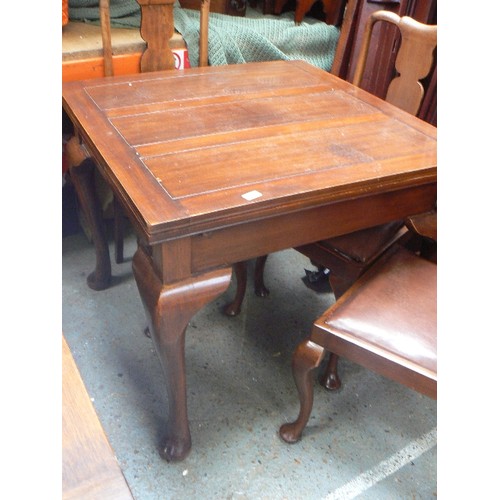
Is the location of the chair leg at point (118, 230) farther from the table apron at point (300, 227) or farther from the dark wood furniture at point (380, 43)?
the dark wood furniture at point (380, 43)

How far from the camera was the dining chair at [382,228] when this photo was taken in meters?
1.29

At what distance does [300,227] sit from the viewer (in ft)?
3.32

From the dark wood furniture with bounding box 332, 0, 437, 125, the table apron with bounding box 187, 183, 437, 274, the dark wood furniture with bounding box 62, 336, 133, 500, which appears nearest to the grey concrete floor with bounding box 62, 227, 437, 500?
the table apron with bounding box 187, 183, 437, 274

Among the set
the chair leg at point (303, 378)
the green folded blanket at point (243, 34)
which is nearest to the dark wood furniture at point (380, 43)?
the green folded blanket at point (243, 34)

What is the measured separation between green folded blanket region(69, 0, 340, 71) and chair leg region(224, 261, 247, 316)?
2.43 ft

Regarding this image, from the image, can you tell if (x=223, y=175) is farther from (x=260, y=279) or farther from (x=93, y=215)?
(x=260, y=279)

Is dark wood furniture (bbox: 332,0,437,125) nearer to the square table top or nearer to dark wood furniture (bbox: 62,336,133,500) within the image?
the square table top

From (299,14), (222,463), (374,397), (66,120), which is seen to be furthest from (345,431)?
(299,14)

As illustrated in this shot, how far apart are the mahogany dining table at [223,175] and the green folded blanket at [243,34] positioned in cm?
53

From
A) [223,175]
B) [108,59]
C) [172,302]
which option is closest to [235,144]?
[223,175]

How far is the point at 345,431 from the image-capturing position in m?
1.35

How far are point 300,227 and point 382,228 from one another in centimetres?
41
